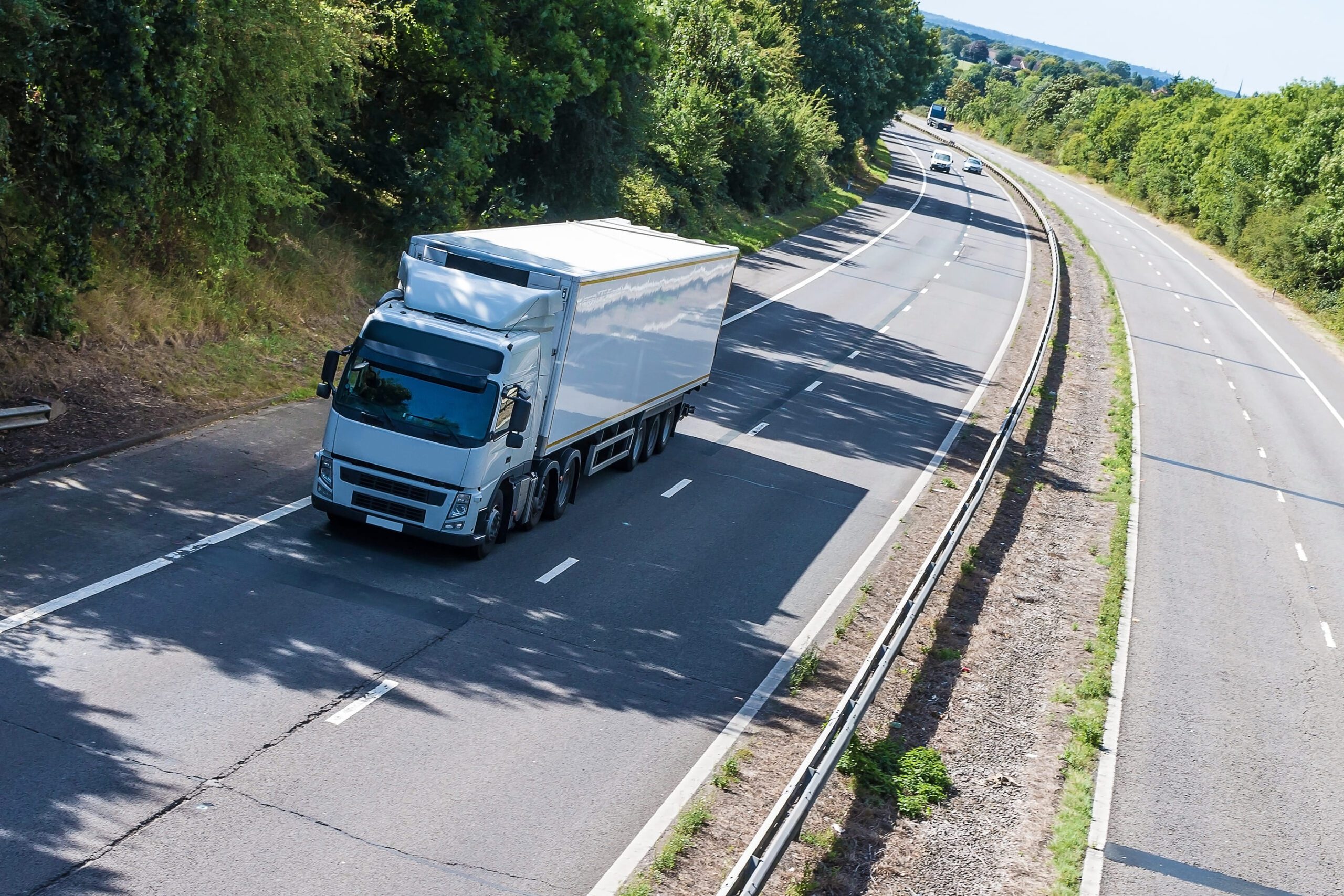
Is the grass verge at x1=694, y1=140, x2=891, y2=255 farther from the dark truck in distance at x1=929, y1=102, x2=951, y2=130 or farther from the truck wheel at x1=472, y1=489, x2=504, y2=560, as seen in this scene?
the dark truck in distance at x1=929, y1=102, x2=951, y2=130

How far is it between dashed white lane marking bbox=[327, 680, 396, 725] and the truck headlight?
3078 millimetres

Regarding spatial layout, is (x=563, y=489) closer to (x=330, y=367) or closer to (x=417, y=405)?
(x=417, y=405)

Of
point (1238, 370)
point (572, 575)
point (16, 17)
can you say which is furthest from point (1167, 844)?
point (1238, 370)

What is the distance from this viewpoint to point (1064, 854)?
10.5 metres

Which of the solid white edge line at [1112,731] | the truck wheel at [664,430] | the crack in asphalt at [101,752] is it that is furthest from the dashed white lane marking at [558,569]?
the solid white edge line at [1112,731]

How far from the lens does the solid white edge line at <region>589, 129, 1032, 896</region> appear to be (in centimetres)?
933

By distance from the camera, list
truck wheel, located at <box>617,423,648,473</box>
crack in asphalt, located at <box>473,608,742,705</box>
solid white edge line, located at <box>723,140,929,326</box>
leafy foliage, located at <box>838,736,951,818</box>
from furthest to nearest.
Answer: solid white edge line, located at <box>723,140,929,326</box> → truck wheel, located at <box>617,423,648,473</box> → crack in asphalt, located at <box>473,608,742,705</box> → leafy foliage, located at <box>838,736,951,818</box>

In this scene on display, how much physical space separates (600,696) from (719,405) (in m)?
13.7

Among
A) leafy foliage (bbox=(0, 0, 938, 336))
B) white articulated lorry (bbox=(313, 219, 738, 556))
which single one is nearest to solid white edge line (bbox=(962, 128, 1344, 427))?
leafy foliage (bbox=(0, 0, 938, 336))

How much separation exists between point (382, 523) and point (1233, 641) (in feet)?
35.2

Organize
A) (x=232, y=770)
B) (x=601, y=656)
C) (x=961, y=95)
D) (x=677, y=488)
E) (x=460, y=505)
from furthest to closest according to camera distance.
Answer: (x=961, y=95) → (x=677, y=488) → (x=460, y=505) → (x=601, y=656) → (x=232, y=770)

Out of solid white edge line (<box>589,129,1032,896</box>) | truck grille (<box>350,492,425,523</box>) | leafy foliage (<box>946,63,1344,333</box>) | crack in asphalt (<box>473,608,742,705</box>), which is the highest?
leafy foliage (<box>946,63,1344,333</box>)

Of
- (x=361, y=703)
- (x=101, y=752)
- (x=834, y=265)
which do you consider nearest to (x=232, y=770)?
(x=101, y=752)

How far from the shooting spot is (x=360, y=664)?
38.1 feet
